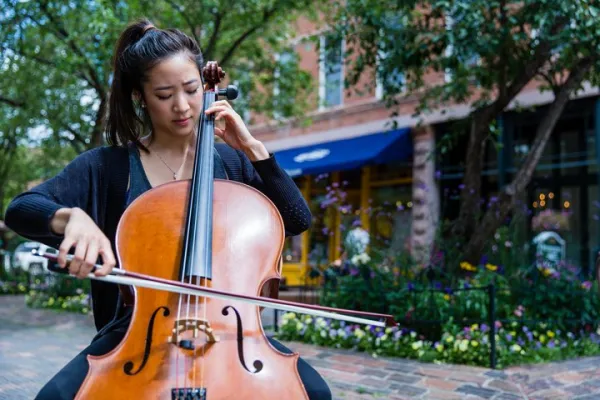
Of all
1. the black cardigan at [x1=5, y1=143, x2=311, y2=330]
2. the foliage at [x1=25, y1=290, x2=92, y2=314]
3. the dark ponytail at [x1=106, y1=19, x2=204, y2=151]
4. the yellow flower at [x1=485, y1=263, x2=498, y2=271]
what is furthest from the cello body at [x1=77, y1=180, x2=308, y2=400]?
the foliage at [x1=25, y1=290, x2=92, y2=314]

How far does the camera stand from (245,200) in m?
1.62

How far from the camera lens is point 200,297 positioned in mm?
1354

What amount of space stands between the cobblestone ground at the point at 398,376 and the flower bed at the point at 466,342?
0.14 meters

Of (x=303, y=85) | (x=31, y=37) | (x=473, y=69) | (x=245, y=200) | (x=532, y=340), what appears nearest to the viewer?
(x=245, y=200)

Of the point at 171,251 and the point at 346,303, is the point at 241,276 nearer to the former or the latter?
the point at 171,251

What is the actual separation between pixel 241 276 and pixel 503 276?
4.43m

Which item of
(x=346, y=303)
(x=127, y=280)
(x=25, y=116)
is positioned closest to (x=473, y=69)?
(x=346, y=303)

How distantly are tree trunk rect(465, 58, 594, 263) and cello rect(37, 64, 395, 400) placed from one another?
180 inches

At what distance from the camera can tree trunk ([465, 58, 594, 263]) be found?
575cm

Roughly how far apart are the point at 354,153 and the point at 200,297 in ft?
30.7

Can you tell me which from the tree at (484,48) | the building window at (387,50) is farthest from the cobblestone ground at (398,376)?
the building window at (387,50)

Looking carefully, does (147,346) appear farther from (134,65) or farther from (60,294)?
(60,294)

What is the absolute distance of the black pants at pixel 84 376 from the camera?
1231mm

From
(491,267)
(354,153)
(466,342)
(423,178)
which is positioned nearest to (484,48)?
(491,267)
